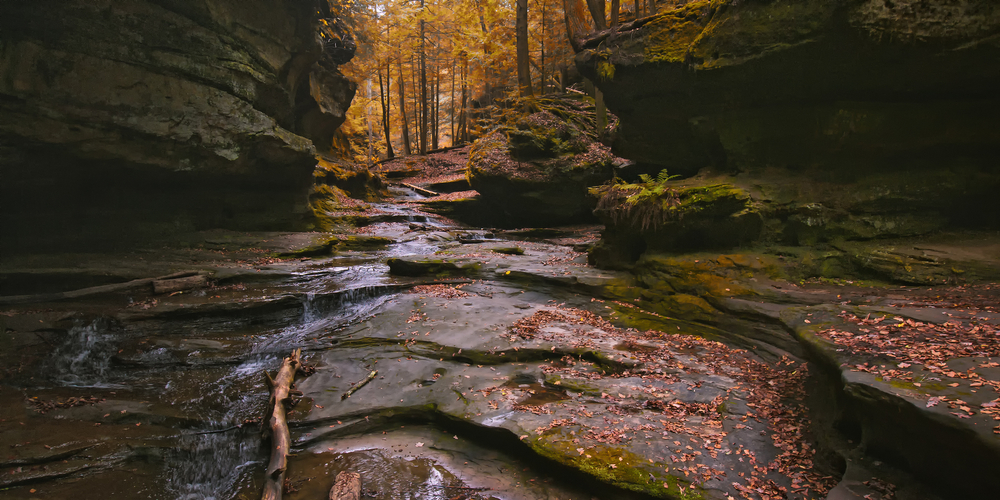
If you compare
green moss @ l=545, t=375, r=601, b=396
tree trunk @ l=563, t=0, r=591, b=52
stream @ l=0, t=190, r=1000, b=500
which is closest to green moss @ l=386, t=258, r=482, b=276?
stream @ l=0, t=190, r=1000, b=500

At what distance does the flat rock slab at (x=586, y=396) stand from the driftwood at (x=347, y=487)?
1.16m

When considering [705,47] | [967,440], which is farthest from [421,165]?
[967,440]

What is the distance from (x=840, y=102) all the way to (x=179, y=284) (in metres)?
15.8

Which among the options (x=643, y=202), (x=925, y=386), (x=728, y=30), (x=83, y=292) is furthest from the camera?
(x=643, y=202)

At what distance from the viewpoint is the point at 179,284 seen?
10648 mm

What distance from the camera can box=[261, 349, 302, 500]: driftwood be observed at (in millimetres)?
5309

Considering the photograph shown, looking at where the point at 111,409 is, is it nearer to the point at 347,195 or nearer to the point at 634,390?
the point at 634,390

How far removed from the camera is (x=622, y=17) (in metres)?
24.6

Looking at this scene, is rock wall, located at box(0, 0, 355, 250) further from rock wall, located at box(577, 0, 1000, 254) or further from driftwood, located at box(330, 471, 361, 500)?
rock wall, located at box(577, 0, 1000, 254)

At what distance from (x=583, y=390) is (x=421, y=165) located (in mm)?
25238

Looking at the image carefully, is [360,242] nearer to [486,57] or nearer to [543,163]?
[543,163]

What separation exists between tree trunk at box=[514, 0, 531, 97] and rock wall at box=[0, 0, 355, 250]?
8.11 meters

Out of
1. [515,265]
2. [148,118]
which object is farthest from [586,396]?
[148,118]

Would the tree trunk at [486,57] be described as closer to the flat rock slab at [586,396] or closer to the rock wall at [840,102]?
the rock wall at [840,102]
